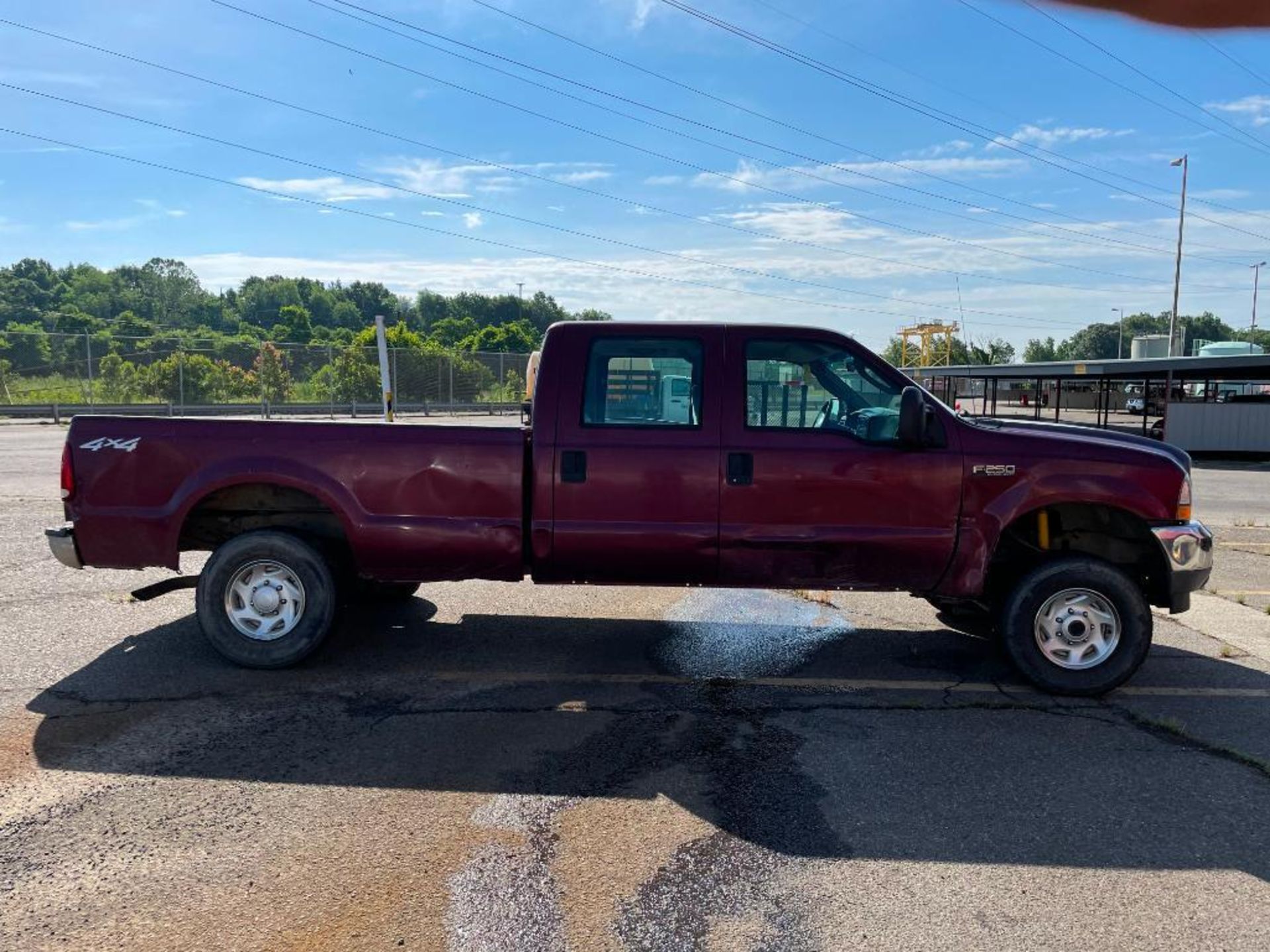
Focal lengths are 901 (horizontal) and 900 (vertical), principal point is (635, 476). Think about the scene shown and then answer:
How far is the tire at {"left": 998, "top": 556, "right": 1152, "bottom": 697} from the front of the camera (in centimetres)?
509

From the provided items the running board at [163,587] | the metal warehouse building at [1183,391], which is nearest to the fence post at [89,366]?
the metal warehouse building at [1183,391]

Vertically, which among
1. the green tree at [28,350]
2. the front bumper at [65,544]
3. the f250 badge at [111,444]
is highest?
the green tree at [28,350]

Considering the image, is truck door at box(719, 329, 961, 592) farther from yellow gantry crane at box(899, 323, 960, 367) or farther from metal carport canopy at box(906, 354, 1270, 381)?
yellow gantry crane at box(899, 323, 960, 367)

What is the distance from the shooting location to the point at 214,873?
10.4ft

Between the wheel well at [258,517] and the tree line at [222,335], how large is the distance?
279 inches

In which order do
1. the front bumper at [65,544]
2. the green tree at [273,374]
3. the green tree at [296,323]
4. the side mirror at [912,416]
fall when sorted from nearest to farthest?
1. the side mirror at [912,416]
2. the front bumper at [65,544]
3. the green tree at [273,374]
4. the green tree at [296,323]

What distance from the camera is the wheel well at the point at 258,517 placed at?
5406mm

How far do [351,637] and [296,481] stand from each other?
4.55 feet

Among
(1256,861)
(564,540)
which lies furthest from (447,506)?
(1256,861)

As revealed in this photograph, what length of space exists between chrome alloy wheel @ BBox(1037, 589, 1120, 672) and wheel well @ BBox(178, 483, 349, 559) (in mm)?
4155

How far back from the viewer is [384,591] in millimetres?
6703

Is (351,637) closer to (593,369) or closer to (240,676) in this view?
(240,676)

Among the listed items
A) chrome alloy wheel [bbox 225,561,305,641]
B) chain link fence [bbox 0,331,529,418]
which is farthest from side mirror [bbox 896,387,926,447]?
chain link fence [bbox 0,331,529,418]

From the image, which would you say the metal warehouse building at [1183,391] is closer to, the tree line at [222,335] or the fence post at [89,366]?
the tree line at [222,335]
